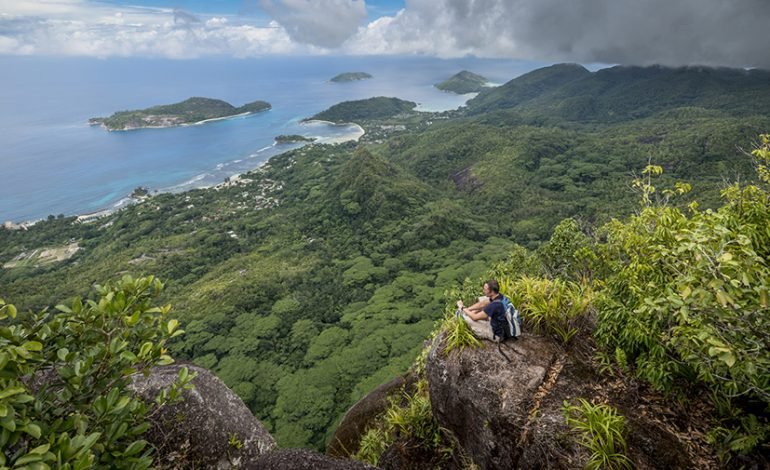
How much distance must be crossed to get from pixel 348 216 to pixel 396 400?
73304 mm

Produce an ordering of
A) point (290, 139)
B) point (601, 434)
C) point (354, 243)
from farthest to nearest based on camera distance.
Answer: point (290, 139) < point (354, 243) < point (601, 434)

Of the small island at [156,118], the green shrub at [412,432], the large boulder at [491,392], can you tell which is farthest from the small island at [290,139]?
the large boulder at [491,392]

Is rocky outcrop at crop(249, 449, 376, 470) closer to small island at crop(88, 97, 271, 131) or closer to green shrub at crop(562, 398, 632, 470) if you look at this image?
green shrub at crop(562, 398, 632, 470)

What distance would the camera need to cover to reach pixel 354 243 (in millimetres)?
73312

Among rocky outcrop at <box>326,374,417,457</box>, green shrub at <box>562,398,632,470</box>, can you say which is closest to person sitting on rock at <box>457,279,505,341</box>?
green shrub at <box>562,398,632,470</box>

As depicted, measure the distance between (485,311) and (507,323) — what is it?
0.48m

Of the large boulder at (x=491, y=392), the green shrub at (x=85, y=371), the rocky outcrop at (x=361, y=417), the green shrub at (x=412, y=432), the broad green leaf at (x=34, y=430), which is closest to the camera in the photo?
the broad green leaf at (x=34, y=430)

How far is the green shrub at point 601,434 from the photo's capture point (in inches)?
189

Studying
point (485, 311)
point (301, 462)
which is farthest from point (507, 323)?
point (301, 462)

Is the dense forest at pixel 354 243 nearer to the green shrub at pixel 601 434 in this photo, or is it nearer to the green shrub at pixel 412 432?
the green shrub at pixel 601 434

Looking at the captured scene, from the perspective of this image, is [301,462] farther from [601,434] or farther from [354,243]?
[354,243]

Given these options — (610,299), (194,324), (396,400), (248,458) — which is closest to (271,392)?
(194,324)

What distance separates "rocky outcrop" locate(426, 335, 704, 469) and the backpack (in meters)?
0.23

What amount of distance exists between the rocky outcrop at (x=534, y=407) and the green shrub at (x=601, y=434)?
0.14 m
